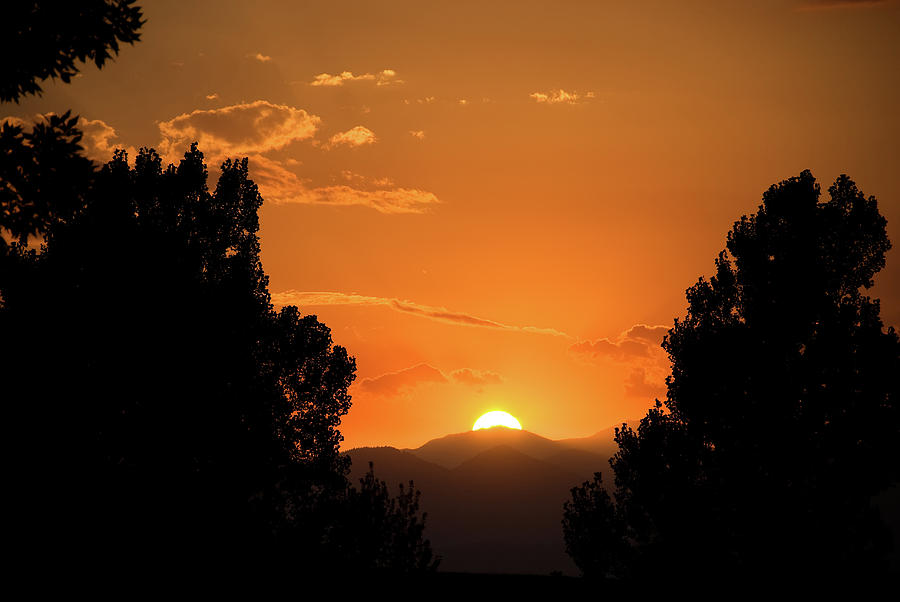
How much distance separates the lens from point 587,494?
160 ft

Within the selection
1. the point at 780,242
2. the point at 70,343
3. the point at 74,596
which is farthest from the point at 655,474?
the point at 74,596

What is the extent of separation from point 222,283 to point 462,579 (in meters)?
14.0

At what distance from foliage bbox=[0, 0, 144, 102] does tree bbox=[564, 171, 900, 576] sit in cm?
1968

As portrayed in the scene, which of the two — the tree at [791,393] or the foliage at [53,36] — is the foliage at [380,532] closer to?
the tree at [791,393]

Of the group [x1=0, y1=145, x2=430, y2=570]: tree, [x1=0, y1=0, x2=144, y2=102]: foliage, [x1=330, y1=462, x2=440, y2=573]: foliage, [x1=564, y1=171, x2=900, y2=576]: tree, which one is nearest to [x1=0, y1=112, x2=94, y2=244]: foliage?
[x1=0, y1=0, x2=144, y2=102]: foliage

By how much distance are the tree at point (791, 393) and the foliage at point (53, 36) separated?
19.7 metres

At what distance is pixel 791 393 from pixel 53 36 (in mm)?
22904

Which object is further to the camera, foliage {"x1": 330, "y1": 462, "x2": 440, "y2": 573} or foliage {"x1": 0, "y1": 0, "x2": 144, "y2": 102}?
foliage {"x1": 330, "y1": 462, "x2": 440, "y2": 573}

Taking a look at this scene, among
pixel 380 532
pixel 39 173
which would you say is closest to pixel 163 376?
pixel 39 173

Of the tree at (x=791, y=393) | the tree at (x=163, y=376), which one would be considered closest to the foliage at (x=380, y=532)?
the tree at (x=163, y=376)

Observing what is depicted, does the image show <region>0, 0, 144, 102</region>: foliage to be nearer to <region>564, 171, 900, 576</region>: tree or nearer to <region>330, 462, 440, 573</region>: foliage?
<region>564, 171, 900, 576</region>: tree

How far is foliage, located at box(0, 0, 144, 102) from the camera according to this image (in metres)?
9.59

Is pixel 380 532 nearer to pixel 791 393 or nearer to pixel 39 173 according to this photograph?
pixel 791 393

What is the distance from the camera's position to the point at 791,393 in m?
23.5
